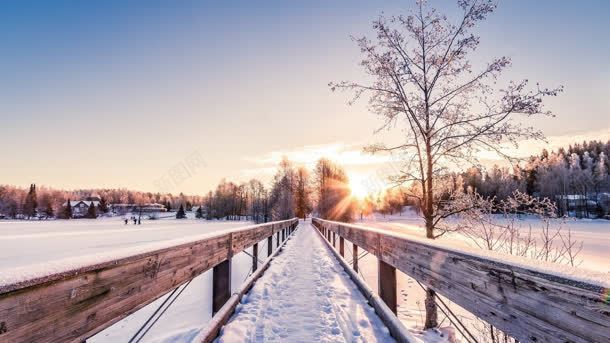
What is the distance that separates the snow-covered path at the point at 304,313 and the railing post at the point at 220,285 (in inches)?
9.1

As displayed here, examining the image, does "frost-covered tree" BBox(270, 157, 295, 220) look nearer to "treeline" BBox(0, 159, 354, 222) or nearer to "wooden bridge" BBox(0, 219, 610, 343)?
"treeline" BBox(0, 159, 354, 222)

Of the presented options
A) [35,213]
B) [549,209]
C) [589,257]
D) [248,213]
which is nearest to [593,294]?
[549,209]

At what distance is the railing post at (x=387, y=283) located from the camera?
4.10 metres

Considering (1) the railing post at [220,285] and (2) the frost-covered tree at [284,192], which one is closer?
(1) the railing post at [220,285]

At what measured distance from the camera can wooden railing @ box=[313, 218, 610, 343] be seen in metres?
1.23

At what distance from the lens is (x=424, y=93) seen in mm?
8984

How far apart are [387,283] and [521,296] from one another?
2781 mm

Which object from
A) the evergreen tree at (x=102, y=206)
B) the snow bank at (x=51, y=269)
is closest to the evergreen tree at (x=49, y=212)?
the evergreen tree at (x=102, y=206)

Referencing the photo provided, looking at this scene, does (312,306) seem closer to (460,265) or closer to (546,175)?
(460,265)

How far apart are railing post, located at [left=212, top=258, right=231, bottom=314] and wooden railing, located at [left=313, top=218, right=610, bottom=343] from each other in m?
2.35

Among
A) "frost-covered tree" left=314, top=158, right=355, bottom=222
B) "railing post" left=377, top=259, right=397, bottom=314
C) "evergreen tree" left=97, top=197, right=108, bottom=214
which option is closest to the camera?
"railing post" left=377, top=259, right=397, bottom=314

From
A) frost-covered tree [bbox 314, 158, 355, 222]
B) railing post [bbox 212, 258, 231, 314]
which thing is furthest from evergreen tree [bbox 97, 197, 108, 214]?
railing post [bbox 212, 258, 231, 314]

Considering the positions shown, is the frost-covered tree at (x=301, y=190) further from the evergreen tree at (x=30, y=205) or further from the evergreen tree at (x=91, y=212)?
the evergreen tree at (x=30, y=205)

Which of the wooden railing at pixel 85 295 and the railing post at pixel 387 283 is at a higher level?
the wooden railing at pixel 85 295
